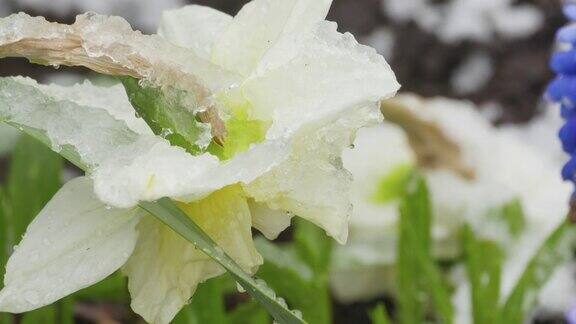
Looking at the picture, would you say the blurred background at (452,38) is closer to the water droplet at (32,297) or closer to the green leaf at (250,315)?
the green leaf at (250,315)

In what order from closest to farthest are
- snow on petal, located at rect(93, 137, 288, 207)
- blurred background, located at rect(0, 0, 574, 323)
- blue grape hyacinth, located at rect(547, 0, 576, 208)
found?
1. snow on petal, located at rect(93, 137, 288, 207)
2. blue grape hyacinth, located at rect(547, 0, 576, 208)
3. blurred background, located at rect(0, 0, 574, 323)

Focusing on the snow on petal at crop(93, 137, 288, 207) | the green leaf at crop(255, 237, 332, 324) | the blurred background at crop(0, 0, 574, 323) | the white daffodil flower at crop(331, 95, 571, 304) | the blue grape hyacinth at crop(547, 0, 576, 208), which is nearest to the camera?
the snow on petal at crop(93, 137, 288, 207)

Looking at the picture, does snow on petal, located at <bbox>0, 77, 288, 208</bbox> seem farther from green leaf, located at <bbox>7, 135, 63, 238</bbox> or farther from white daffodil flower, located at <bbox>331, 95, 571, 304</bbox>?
white daffodil flower, located at <bbox>331, 95, 571, 304</bbox>

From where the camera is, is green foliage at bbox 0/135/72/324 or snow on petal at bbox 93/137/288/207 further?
green foliage at bbox 0/135/72/324

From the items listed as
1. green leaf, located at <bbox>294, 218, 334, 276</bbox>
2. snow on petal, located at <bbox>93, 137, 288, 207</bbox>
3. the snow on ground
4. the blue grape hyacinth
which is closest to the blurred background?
the snow on ground

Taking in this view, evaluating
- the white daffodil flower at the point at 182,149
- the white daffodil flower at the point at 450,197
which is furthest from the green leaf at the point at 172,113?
the white daffodil flower at the point at 450,197

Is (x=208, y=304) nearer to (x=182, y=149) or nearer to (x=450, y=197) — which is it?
(x=182, y=149)
